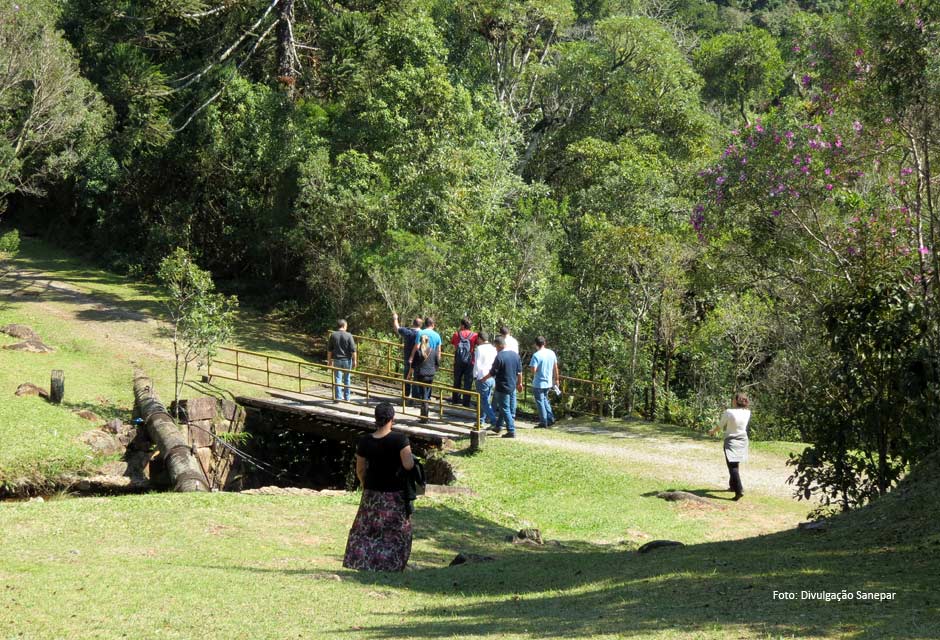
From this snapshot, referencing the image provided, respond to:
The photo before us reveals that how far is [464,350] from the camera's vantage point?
1866 cm

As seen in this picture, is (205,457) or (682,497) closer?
(682,497)

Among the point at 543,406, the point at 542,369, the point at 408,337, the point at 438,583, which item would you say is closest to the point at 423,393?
the point at 408,337

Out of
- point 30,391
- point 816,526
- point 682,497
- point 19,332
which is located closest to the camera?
point 816,526

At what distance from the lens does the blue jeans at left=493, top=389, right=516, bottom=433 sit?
16812mm

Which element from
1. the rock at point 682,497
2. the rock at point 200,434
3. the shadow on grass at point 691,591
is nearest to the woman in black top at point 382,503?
the shadow on grass at point 691,591

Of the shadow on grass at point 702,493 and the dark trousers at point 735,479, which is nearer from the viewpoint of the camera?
the dark trousers at point 735,479

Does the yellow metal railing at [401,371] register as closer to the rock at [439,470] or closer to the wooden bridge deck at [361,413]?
the wooden bridge deck at [361,413]

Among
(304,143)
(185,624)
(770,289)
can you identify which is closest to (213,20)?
(304,143)

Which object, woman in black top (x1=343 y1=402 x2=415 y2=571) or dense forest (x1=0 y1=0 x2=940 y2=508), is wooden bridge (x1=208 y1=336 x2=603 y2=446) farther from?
woman in black top (x1=343 y1=402 x2=415 y2=571)

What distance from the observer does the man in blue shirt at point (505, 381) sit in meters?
16.5

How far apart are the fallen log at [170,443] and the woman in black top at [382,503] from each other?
7.02 meters

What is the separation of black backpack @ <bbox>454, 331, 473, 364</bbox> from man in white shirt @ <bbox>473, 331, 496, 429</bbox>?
2.50ft

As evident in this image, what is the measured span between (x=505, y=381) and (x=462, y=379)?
11.9ft

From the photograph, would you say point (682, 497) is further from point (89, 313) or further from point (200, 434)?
point (89, 313)
